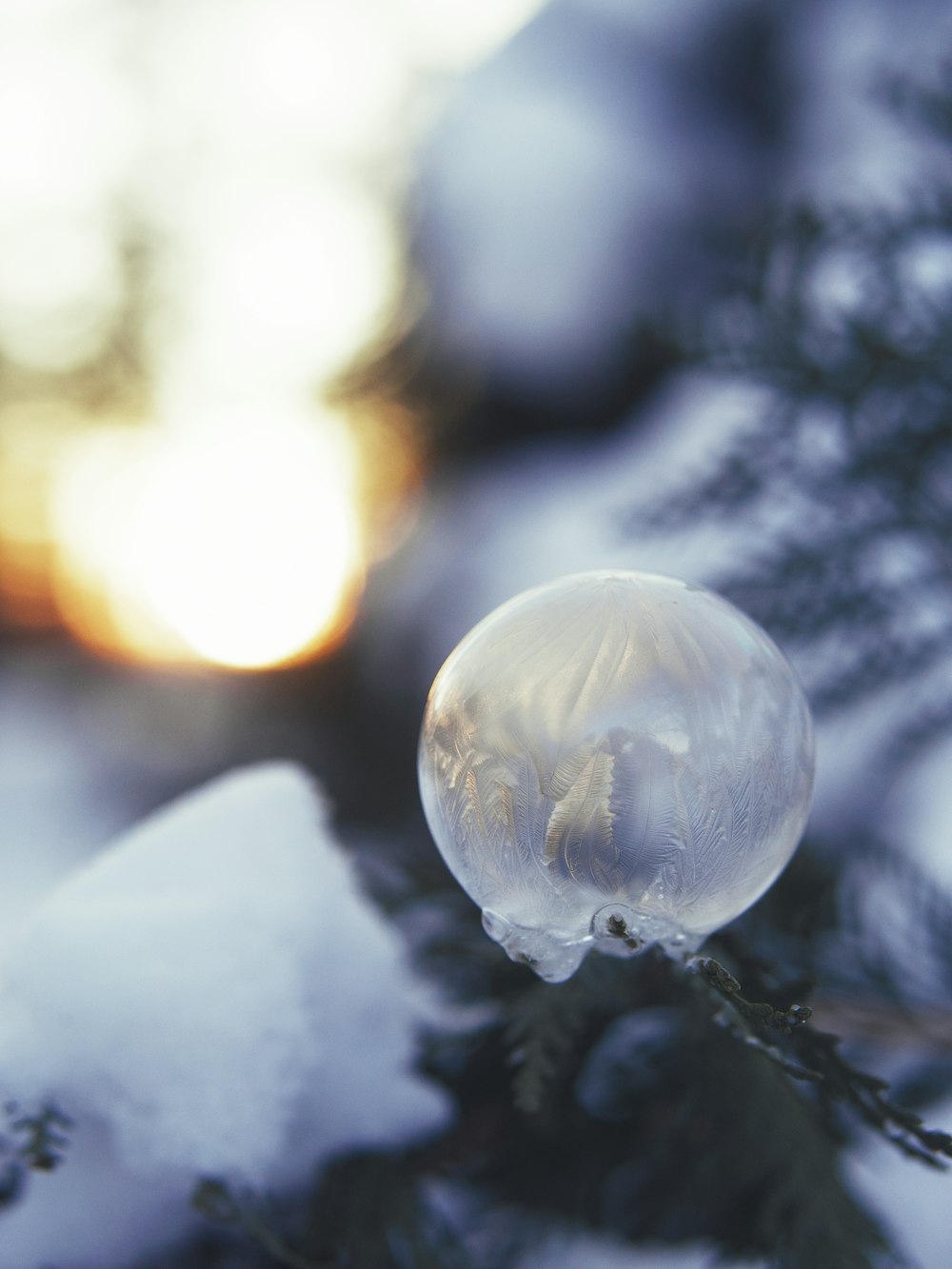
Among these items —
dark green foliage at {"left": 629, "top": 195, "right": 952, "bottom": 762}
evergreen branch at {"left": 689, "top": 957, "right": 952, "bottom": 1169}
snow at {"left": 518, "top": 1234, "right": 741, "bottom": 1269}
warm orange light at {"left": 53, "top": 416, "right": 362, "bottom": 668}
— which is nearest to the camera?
evergreen branch at {"left": 689, "top": 957, "right": 952, "bottom": 1169}

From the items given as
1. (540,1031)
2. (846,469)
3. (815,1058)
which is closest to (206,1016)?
(540,1031)

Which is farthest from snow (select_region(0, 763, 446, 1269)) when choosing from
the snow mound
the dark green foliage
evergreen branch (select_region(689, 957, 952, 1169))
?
the dark green foliage

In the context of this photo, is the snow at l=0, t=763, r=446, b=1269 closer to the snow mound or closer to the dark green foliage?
the snow mound

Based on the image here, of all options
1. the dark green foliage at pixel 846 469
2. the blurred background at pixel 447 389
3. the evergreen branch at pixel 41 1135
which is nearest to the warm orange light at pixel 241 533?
the blurred background at pixel 447 389

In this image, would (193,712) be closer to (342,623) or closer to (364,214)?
(342,623)

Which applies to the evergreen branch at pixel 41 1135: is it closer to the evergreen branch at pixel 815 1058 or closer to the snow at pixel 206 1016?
the snow at pixel 206 1016

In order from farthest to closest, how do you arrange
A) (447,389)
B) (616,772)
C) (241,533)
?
(241,533) → (447,389) → (616,772)

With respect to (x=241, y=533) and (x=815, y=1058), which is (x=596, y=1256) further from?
(x=241, y=533)

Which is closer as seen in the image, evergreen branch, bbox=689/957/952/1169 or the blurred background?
evergreen branch, bbox=689/957/952/1169
